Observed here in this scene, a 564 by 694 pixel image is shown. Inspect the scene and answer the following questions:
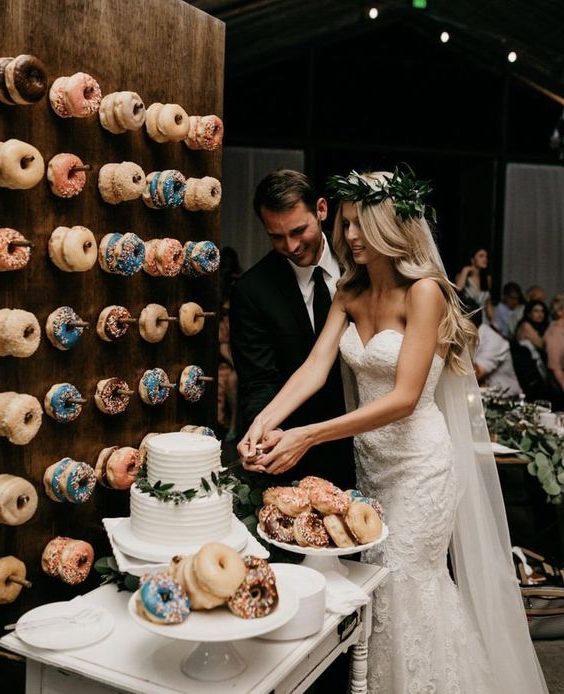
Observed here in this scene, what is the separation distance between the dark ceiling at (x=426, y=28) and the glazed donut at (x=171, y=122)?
4.12 meters

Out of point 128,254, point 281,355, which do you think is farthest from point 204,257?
point 281,355

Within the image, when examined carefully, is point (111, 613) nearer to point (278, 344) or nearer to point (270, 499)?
point (270, 499)

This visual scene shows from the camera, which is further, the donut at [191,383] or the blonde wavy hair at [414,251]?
the donut at [191,383]

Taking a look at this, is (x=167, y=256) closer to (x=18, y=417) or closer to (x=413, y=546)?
(x=18, y=417)

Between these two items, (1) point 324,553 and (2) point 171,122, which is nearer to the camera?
(1) point 324,553

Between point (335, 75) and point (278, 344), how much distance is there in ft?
25.9

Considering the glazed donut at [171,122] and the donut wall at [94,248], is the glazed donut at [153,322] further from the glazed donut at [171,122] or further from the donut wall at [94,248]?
the glazed donut at [171,122]

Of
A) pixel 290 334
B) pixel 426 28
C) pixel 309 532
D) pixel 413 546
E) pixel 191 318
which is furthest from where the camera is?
pixel 426 28

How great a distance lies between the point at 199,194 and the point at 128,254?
0.45 meters

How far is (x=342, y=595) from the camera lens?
221cm

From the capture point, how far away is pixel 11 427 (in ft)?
7.20

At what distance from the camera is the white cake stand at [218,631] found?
1.63 metres

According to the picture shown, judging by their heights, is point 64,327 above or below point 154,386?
above

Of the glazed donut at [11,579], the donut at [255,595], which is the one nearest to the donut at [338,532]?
the donut at [255,595]
